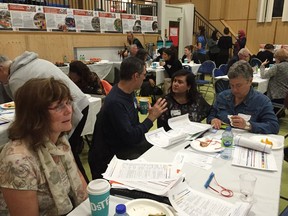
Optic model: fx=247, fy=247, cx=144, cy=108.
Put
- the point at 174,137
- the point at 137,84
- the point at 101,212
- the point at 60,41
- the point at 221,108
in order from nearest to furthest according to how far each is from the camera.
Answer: the point at 101,212
the point at 174,137
the point at 137,84
the point at 221,108
the point at 60,41

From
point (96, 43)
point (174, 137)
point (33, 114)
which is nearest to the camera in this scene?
point (33, 114)

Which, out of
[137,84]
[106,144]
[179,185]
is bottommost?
[106,144]

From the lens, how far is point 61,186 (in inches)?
45.6

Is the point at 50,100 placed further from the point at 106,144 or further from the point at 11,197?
the point at 106,144

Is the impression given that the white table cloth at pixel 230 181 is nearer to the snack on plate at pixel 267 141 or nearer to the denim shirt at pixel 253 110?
the snack on plate at pixel 267 141

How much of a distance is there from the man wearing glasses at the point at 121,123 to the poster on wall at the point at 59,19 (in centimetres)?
486

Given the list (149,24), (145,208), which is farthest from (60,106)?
(149,24)

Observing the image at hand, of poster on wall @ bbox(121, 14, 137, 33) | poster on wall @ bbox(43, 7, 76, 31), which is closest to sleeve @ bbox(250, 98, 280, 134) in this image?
poster on wall @ bbox(43, 7, 76, 31)

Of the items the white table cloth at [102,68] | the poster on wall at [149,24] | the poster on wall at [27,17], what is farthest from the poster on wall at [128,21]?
the poster on wall at [27,17]

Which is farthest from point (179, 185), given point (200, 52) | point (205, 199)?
point (200, 52)

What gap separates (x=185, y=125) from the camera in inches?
80.1

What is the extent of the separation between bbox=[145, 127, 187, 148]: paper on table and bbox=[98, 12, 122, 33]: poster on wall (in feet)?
19.9

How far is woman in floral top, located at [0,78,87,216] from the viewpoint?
1.00 meters

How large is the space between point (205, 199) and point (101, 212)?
0.47m
